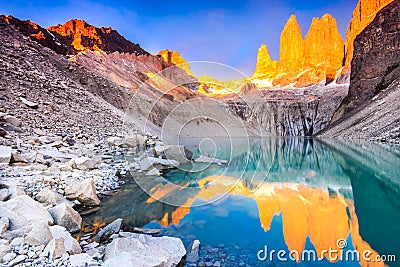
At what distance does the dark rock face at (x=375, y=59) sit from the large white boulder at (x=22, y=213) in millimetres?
59726

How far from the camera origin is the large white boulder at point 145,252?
12.4 feet

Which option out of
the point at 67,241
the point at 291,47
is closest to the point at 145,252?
the point at 67,241

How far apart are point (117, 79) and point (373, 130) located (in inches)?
1846

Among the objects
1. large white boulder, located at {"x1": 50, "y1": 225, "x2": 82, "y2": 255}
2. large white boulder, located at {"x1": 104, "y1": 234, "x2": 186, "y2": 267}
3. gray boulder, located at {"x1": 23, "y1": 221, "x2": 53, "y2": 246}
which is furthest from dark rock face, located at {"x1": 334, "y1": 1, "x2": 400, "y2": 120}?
gray boulder, located at {"x1": 23, "y1": 221, "x2": 53, "y2": 246}

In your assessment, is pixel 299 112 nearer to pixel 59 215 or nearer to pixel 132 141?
pixel 132 141

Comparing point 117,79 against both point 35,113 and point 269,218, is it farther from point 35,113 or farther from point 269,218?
point 269,218

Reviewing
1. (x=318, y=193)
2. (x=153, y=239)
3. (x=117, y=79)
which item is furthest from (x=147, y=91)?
(x=153, y=239)

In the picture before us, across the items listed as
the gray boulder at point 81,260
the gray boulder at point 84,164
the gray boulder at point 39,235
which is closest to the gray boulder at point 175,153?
the gray boulder at point 84,164

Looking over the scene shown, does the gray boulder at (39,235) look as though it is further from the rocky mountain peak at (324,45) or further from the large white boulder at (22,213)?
the rocky mountain peak at (324,45)

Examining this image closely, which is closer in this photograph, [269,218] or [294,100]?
[269,218]

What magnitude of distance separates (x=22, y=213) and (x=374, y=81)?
64865 mm

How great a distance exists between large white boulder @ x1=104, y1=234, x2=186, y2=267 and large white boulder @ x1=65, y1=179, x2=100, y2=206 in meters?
2.93

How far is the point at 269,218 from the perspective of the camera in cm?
691

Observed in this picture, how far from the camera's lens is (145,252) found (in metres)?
4.27
